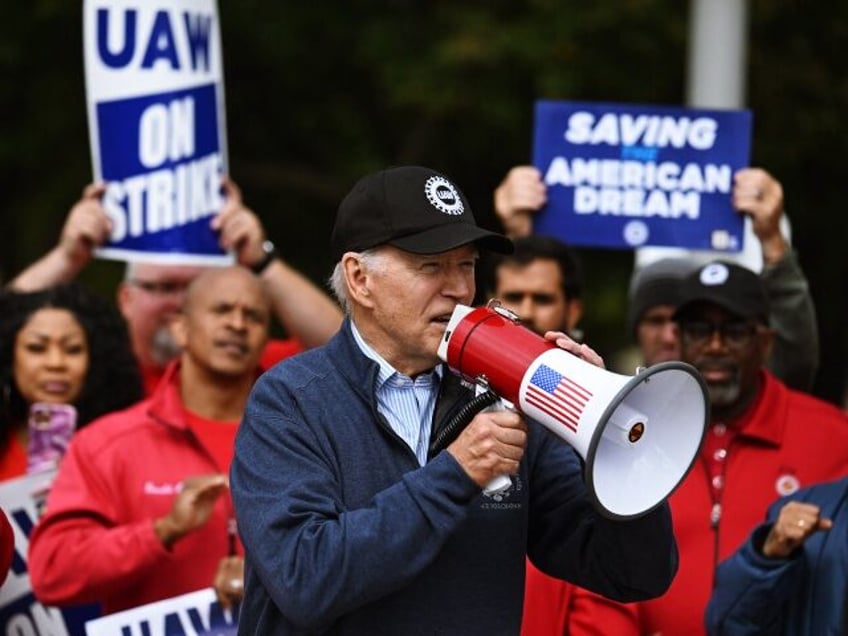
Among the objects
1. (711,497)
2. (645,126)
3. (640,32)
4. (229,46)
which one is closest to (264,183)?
(229,46)

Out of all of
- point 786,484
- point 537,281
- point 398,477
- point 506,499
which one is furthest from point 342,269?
point 537,281

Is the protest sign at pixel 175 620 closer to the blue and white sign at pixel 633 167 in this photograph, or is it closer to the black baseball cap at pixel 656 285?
the blue and white sign at pixel 633 167

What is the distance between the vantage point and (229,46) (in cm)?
1159

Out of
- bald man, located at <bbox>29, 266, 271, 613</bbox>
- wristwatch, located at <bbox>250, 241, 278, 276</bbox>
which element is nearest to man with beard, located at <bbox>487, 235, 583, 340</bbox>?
bald man, located at <bbox>29, 266, 271, 613</bbox>

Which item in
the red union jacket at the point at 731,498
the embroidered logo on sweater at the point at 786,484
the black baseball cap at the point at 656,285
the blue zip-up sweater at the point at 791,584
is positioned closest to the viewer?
the blue zip-up sweater at the point at 791,584

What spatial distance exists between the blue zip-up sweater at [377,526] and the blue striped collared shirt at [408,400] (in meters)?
0.03

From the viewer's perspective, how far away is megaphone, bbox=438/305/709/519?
366cm

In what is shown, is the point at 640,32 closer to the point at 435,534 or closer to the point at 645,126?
the point at 645,126

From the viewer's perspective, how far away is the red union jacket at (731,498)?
545 centimetres

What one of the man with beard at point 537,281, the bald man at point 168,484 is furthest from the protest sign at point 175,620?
the man with beard at point 537,281

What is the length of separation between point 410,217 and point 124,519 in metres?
2.24

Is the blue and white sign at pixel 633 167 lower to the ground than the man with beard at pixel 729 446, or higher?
higher

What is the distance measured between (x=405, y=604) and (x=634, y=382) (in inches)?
25.3

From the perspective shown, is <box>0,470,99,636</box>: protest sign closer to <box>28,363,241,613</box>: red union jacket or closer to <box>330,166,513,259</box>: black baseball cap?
<box>28,363,241,613</box>: red union jacket
